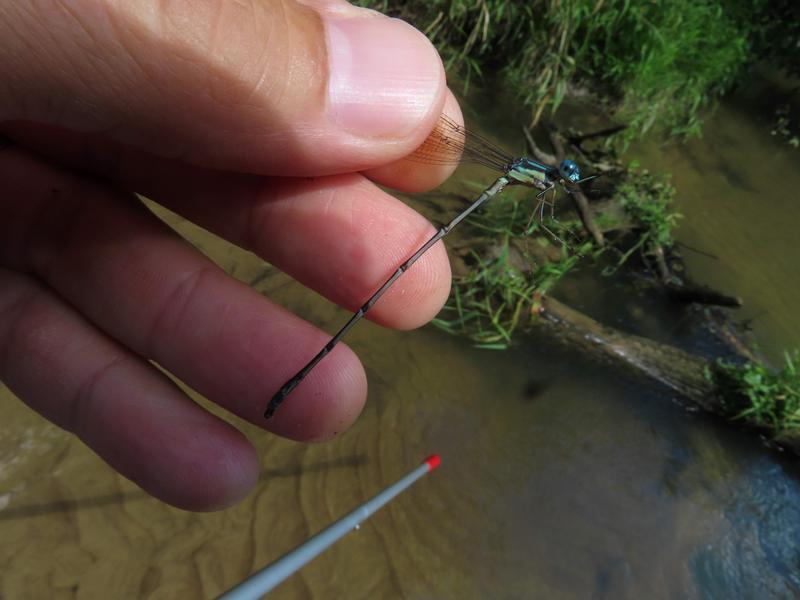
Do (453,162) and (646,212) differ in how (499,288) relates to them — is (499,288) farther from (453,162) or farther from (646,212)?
(453,162)

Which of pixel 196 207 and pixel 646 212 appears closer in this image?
pixel 196 207

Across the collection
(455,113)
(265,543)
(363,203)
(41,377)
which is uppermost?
(455,113)

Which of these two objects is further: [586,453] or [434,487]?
[586,453]

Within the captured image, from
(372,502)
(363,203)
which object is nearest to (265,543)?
(372,502)

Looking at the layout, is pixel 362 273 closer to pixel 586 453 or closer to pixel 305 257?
pixel 305 257

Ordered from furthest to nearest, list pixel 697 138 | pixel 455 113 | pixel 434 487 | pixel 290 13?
1. pixel 697 138
2. pixel 434 487
3. pixel 455 113
4. pixel 290 13

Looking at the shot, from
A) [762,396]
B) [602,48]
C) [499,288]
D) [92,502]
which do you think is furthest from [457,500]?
[602,48]

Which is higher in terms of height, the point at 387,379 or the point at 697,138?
the point at 697,138

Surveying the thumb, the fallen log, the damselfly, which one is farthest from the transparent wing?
the fallen log
